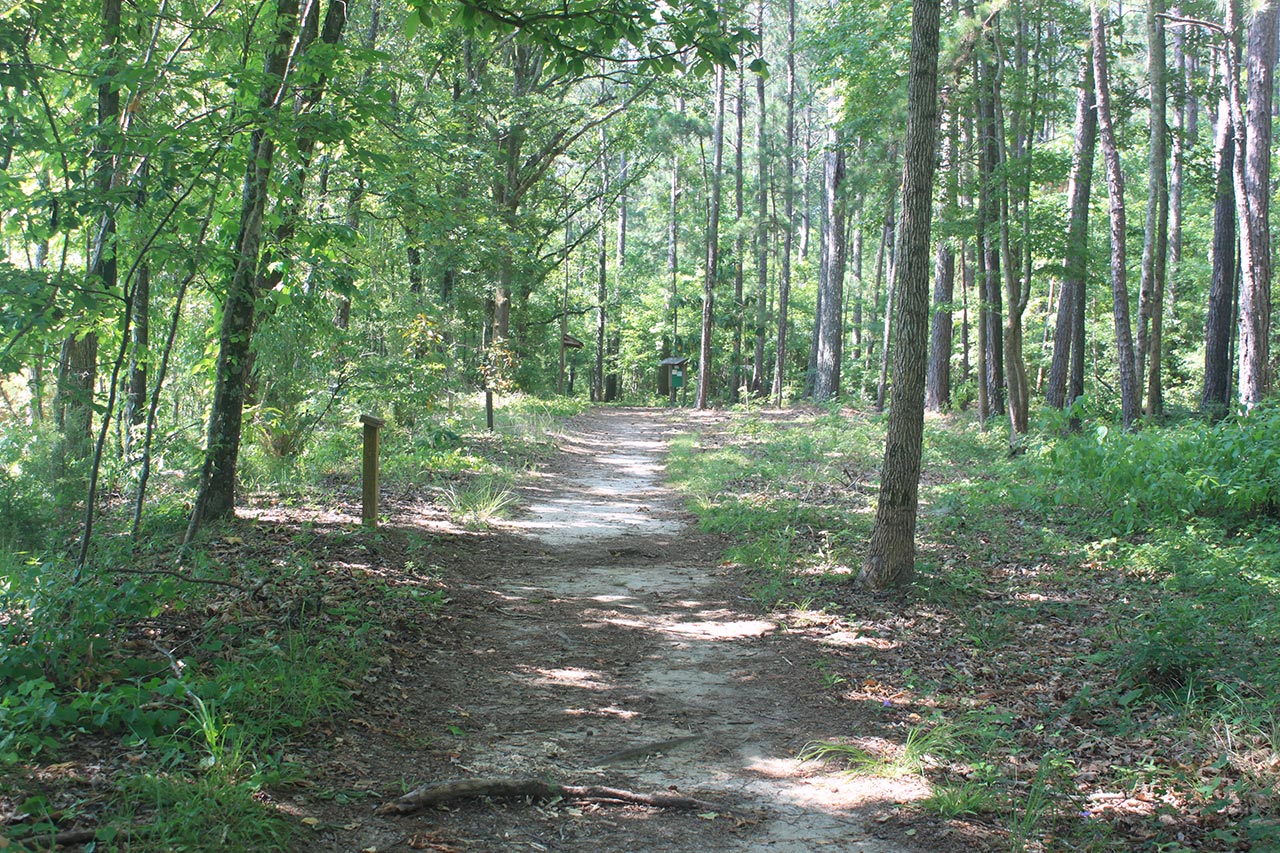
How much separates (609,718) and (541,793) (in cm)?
99

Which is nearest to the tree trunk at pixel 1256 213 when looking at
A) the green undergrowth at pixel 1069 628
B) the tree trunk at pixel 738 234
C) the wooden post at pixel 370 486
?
the green undergrowth at pixel 1069 628

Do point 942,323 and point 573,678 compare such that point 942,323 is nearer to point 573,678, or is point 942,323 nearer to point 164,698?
point 573,678

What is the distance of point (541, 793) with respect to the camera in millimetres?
3682

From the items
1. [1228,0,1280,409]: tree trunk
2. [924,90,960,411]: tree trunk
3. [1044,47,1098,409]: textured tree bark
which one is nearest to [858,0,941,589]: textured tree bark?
[1228,0,1280,409]: tree trunk

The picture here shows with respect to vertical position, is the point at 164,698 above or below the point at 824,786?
above

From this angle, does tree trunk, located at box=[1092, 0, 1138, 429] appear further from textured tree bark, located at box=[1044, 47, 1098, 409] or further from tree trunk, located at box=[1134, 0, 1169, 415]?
textured tree bark, located at box=[1044, 47, 1098, 409]

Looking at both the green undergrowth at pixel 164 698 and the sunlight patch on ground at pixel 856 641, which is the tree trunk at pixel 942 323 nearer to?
the sunlight patch on ground at pixel 856 641

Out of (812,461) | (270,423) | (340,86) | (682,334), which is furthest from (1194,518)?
(682,334)

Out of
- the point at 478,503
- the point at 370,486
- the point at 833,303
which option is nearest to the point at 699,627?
the point at 370,486

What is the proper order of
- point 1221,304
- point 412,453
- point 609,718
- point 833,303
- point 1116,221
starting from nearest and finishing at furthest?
point 609,718
point 412,453
point 1116,221
point 1221,304
point 833,303

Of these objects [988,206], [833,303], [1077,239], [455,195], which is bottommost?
[1077,239]

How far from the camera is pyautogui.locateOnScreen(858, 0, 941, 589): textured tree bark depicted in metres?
6.57

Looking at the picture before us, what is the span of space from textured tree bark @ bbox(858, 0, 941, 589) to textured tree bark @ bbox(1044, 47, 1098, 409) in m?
8.78

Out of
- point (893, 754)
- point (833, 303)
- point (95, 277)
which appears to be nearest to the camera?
point (893, 754)
